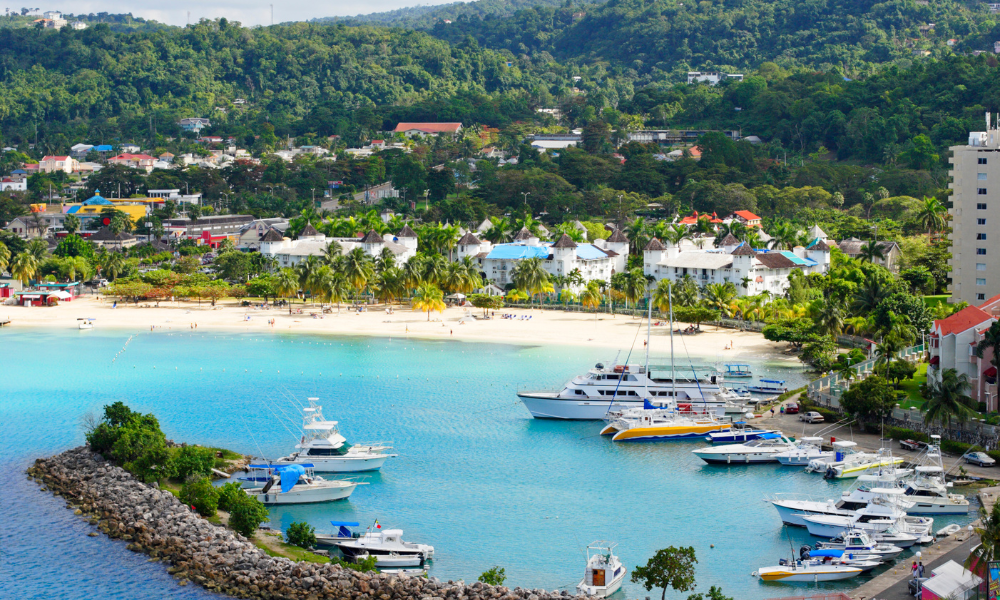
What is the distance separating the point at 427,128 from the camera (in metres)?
182

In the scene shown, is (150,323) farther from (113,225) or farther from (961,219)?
(961,219)

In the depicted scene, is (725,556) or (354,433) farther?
(354,433)

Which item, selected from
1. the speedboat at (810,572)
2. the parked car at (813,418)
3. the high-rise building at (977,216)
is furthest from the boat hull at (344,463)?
the high-rise building at (977,216)

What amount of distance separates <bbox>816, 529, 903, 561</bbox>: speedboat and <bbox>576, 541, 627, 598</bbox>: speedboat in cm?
614

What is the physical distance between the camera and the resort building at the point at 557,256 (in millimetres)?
86000

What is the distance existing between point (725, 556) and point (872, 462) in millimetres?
9813

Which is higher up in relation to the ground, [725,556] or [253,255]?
[253,255]

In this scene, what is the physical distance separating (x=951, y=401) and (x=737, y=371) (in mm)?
17113

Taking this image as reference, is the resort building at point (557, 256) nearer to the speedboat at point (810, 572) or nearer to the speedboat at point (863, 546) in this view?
the speedboat at point (863, 546)

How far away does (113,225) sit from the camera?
360ft

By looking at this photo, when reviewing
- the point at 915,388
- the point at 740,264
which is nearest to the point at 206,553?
the point at 915,388

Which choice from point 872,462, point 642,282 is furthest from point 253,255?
point 872,462

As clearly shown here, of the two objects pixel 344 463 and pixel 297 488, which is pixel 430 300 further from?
pixel 297 488

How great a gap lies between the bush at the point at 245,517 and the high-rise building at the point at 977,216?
36.9 m
